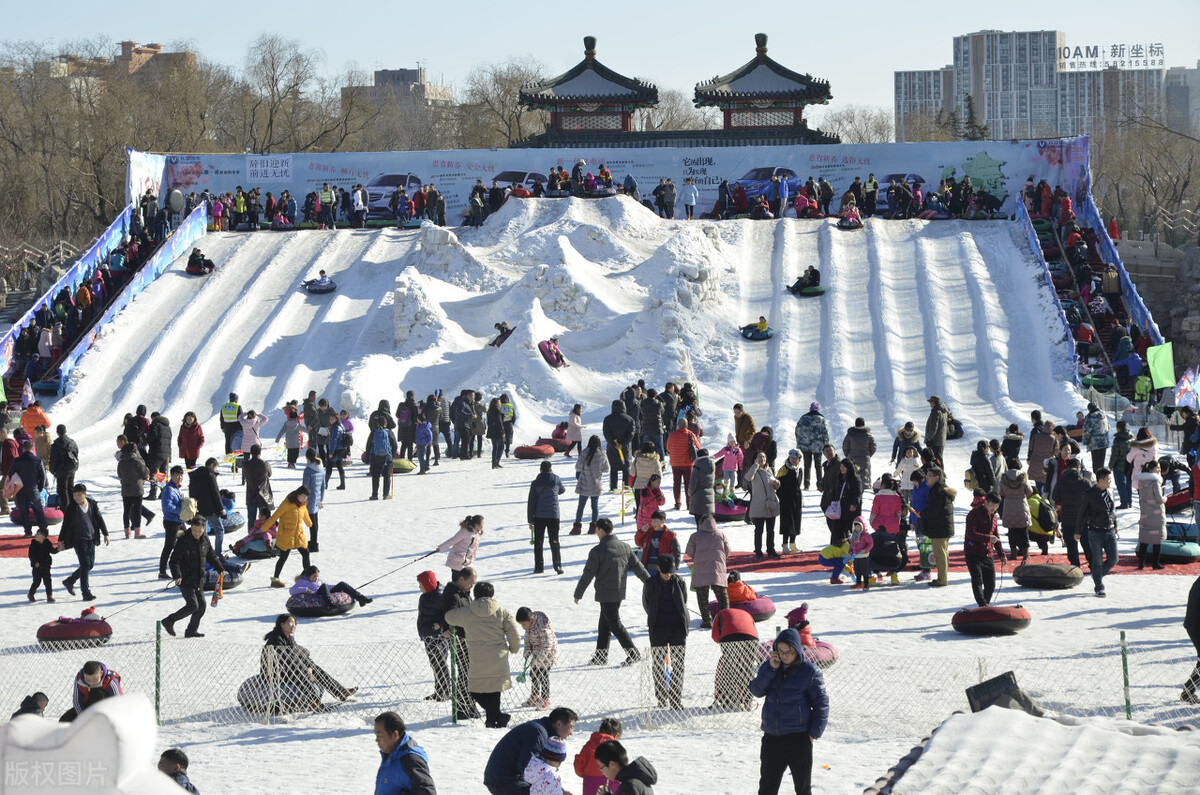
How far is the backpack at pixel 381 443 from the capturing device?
2078cm

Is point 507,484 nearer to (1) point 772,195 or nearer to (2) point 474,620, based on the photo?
(2) point 474,620

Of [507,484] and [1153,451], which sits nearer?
[1153,451]

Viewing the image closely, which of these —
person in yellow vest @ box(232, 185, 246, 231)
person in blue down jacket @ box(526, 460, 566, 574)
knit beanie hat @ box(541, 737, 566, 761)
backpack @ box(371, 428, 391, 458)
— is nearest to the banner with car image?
person in yellow vest @ box(232, 185, 246, 231)

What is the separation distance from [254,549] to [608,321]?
54.2ft

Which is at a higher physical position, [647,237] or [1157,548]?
[647,237]

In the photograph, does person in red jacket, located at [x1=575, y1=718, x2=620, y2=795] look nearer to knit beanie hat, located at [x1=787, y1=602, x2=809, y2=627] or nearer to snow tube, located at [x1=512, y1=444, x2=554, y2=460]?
knit beanie hat, located at [x1=787, y1=602, x2=809, y2=627]

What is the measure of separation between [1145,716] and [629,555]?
4.29m

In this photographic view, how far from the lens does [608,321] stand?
107 feet

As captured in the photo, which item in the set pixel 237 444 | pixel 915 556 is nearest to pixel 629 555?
pixel 915 556

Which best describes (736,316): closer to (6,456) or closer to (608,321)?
(608,321)

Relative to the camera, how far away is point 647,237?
38.5 metres

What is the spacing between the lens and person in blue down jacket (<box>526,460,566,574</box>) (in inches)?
612

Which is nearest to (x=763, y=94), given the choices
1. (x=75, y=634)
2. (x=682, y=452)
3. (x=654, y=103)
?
(x=654, y=103)

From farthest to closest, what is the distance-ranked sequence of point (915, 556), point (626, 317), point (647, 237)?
point (647, 237), point (626, 317), point (915, 556)
